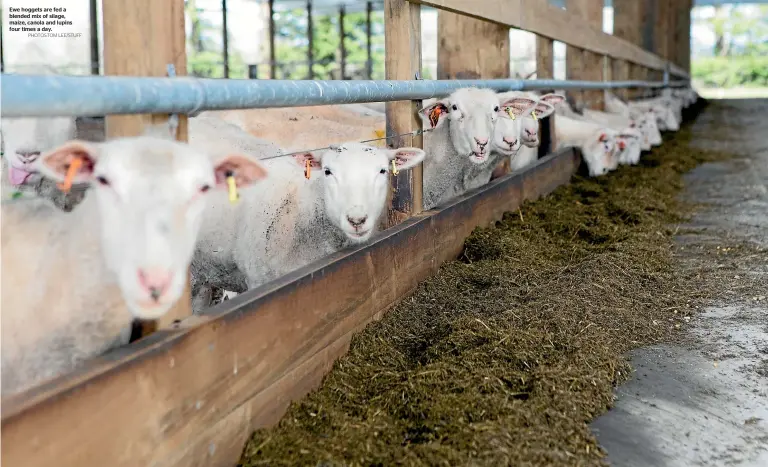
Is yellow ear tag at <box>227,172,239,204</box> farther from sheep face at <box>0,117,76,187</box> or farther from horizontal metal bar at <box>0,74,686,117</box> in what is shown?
sheep face at <box>0,117,76,187</box>

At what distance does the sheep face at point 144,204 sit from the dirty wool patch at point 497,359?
0.66m

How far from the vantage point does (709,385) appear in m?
3.10

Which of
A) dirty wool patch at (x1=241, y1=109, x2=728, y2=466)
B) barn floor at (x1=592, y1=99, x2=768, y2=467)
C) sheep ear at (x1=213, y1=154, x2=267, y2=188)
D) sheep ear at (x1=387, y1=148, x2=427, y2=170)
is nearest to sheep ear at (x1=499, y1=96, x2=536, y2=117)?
dirty wool patch at (x1=241, y1=109, x2=728, y2=466)

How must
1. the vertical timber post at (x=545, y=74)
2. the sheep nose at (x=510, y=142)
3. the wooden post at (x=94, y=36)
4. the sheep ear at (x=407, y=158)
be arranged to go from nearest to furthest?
the sheep ear at (x=407, y=158) → the sheep nose at (x=510, y=142) → the vertical timber post at (x=545, y=74) → the wooden post at (x=94, y=36)

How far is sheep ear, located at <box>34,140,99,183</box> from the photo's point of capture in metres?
2.10

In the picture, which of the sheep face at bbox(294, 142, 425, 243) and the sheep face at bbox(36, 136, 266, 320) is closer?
the sheep face at bbox(36, 136, 266, 320)

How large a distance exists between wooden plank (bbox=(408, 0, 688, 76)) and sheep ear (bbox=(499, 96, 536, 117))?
0.64 m

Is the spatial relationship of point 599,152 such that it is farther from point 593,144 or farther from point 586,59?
point 586,59

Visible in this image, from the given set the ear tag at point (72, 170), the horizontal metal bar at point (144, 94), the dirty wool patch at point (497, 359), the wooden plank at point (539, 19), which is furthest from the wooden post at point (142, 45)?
the wooden plank at point (539, 19)

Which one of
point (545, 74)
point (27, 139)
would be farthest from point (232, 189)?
point (545, 74)

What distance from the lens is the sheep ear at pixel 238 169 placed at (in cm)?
243

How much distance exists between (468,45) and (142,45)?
16.2 feet

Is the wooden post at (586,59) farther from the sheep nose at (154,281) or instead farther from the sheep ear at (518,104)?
the sheep nose at (154,281)

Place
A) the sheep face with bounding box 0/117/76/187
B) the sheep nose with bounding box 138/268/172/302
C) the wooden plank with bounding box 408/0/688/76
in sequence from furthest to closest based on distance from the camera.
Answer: the wooden plank with bounding box 408/0/688/76, the sheep face with bounding box 0/117/76/187, the sheep nose with bounding box 138/268/172/302
